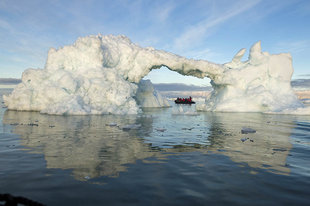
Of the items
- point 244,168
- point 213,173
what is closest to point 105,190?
point 213,173

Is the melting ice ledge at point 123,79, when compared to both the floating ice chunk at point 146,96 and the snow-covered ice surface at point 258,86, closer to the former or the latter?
the snow-covered ice surface at point 258,86

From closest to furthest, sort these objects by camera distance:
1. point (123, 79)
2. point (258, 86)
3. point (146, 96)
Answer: point (123, 79)
point (258, 86)
point (146, 96)

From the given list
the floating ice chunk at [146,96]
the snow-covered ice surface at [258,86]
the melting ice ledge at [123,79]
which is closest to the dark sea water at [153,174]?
the melting ice ledge at [123,79]

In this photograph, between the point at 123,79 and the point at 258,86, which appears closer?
the point at 123,79

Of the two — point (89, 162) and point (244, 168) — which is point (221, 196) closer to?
point (244, 168)

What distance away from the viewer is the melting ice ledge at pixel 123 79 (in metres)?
21.8

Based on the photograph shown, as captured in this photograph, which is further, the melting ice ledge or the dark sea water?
the melting ice ledge

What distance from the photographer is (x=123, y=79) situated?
25.0 meters

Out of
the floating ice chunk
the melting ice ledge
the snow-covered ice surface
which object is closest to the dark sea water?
the melting ice ledge

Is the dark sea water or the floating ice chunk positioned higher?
the floating ice chunk

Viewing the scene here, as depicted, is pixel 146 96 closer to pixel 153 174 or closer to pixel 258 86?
pixel 258 86

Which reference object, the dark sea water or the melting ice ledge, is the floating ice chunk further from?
the dark sea water

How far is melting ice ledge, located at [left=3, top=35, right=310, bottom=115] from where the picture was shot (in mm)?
21812

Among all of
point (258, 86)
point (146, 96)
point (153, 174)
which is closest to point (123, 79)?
point (146, 96)
